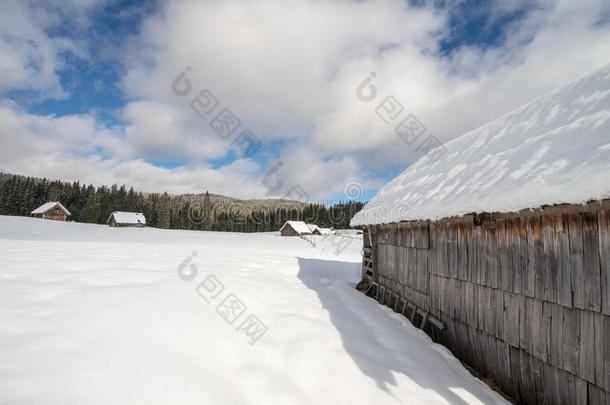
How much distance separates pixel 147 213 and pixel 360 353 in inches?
3162

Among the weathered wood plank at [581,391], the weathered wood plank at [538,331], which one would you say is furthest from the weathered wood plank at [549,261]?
the weathered wood plank at [581,391]

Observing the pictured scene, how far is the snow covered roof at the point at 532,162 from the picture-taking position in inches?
149

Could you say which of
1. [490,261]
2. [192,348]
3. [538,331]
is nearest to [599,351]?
[538,331]

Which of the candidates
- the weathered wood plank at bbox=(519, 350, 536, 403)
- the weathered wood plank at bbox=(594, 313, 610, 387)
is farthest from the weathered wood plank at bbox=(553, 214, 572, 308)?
the weathered wood plank at bbox=(519, 350, 536, 403)

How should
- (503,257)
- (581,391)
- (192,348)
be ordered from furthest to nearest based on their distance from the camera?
(503,257) → (192,348) → (581,391)

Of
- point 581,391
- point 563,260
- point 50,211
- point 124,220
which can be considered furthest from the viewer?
point 50,211

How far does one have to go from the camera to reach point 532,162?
4.89m

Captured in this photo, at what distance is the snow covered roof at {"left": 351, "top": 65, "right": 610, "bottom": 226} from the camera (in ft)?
12.4

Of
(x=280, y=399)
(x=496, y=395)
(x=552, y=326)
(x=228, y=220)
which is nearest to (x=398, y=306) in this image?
(x=496, y=395)

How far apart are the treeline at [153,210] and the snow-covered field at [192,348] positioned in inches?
2770

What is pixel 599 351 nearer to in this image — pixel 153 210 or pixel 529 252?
pixel 529 252

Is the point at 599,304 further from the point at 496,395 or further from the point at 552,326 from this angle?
the point at 496,395

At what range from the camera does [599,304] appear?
11.8 ft

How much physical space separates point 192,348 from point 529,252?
5.42 meters
